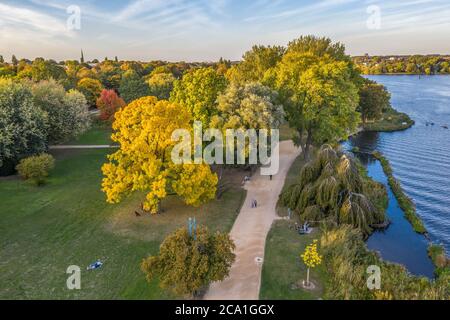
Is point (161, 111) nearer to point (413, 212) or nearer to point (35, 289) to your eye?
point (35, 289)

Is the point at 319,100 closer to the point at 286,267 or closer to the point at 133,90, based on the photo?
the point at 286,267

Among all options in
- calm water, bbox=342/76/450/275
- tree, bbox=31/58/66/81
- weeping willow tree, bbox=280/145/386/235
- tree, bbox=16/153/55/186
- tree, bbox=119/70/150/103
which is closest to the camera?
weeping willow tree, bbox=280/145/386/235

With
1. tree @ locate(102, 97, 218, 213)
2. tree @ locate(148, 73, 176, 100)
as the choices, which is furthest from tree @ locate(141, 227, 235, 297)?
tree @ locate(148, 73, 176, 100)

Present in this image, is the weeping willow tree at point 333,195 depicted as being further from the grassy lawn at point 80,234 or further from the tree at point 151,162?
the tree at point 151,162

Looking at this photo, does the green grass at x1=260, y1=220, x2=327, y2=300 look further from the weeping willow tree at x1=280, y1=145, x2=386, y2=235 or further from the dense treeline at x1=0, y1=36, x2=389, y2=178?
the dense treeline at x1=0, y1=36, x2=389, y2=178
